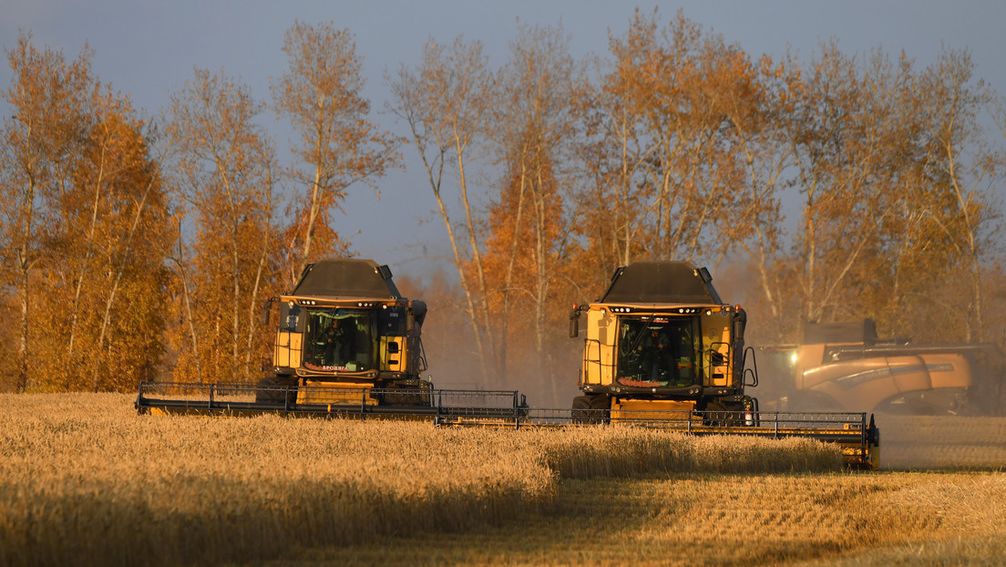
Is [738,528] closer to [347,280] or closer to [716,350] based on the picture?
[716,350]

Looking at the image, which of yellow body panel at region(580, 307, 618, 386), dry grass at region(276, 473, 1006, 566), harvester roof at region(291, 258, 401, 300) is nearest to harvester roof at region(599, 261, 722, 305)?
yellow body panel at region(580, 307, 618, 386)

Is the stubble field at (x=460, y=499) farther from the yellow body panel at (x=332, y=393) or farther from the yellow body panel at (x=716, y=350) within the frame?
the yellow body panel at (x=332, y=393)

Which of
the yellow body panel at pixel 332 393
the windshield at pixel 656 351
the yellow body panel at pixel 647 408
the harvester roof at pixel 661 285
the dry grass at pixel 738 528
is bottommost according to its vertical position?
the dry grass at pixel 738 528

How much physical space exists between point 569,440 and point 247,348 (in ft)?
87.3

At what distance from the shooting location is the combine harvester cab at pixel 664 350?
2131cm

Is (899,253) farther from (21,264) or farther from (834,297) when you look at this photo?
(21,264)

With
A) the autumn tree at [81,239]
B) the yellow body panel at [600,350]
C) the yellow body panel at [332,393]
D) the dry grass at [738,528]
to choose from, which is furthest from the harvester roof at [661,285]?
the autumn tree at [81,239]

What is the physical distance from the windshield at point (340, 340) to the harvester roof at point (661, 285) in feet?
15.7

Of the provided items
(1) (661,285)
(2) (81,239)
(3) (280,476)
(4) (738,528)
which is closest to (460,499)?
(3) (280,476)

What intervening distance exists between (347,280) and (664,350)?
6300mm

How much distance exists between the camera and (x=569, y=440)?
16297 mm

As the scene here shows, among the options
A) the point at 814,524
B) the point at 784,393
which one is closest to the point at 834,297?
the point at 784,393

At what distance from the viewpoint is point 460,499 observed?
11492mm

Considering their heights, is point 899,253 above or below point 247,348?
above
